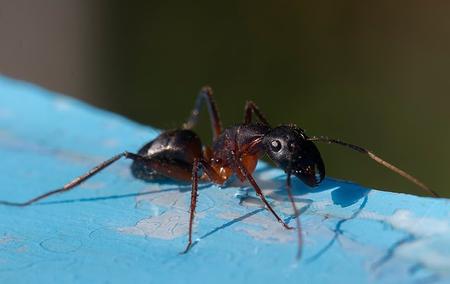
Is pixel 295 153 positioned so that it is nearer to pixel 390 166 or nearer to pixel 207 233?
pixel 390 166

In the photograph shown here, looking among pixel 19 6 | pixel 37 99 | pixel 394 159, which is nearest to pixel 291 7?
pixel 394 159

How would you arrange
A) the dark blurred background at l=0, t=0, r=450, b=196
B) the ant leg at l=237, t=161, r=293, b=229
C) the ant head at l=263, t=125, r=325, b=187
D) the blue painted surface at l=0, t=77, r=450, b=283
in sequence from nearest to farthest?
the blue painted surface at l=0, t=77, r=450, b=283 → the ant leg at l=237, t=161, r=293, b=229 → the ant head at l=263, t=125, r=325, b=187 → the dark blurred background at l=0, t=0, r=450, b=196

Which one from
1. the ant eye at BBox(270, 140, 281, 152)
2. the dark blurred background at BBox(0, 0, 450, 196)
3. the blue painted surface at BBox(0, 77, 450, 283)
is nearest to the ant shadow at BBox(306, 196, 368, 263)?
the blue painted surface at BBox(0, 77, 450, 283)

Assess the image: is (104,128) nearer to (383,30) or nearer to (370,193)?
(370,193)

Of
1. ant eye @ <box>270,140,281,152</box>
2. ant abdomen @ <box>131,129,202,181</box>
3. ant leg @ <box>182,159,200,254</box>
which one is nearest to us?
ant leg @ <box>182,159,200,254</box>

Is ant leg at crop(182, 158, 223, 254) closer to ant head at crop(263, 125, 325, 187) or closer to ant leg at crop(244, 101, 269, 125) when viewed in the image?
ant head at crop(263, 125, 325, 187)

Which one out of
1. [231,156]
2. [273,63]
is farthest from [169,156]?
[273,63]

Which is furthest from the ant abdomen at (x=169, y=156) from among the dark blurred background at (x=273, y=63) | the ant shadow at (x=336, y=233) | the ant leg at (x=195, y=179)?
the dark blurred background at (x=273, y=63)
